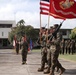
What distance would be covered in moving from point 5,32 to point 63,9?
59.5 meters

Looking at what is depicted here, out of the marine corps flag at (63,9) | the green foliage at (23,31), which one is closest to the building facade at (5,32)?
the green foliage at (23,31)

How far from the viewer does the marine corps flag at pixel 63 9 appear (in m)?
12.4

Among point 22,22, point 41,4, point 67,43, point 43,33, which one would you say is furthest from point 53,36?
point 22,22

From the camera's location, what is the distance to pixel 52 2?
12.4 m

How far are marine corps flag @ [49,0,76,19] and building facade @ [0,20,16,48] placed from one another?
192ft

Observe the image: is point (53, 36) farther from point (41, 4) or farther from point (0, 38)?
point (0, 38)

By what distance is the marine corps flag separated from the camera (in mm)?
12367

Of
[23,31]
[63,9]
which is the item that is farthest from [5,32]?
[63,9]

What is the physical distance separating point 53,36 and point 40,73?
195 cm

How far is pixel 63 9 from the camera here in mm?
12562

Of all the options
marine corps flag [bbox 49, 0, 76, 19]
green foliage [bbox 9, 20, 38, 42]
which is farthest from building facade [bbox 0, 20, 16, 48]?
marine corps flag [bbox 49, 0, 76, 19]

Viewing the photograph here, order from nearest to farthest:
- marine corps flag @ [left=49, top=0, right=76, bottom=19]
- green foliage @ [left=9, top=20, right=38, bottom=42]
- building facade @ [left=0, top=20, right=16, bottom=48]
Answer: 1. marine corps flag @ [left=49, top=0, right=76, bottom=19]
2. green foliage @ [left=9, top=20, right=38, bottom=42]
3. building facade @ [left=0, top=20, right=16, bottom=48]

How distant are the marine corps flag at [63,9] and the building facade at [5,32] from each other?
192ft

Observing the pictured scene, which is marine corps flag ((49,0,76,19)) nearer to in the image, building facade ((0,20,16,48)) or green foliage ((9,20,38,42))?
green foliage ((9,20,38,42))
